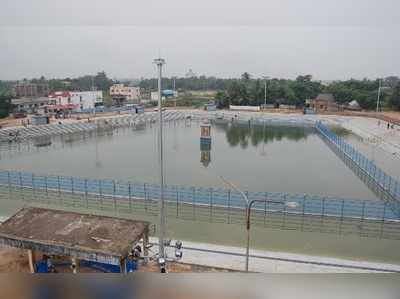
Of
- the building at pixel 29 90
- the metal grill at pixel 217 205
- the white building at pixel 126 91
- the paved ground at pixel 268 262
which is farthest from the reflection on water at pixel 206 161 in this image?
the white building at pixel 126 91

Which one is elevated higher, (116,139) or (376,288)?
(376,288)

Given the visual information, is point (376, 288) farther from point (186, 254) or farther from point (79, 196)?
point (79, 196)

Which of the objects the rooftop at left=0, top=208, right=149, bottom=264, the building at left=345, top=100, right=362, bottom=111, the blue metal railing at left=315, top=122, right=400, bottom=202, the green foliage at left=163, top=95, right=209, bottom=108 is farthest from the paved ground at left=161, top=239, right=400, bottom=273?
the green foliage at left=163, top=95, right=209, bottom=108

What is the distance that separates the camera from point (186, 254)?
3.55 metres

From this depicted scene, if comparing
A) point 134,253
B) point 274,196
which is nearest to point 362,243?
point 274,196

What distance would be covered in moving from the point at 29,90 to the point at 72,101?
5.24m

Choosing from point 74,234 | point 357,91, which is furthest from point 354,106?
point 74,234

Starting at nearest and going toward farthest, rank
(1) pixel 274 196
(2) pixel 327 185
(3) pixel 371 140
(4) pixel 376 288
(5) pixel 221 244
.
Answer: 1. (4) pixel 376 288
2. (5) pixel 221 244
3. (1) pixel 274 196
4. (2) pixel 327 185
5. (3) pixel 371 140

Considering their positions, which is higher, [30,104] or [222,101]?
[222,101]

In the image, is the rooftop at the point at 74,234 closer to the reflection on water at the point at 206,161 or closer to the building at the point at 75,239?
the building at the point at 75,239

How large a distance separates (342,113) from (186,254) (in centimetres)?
1673

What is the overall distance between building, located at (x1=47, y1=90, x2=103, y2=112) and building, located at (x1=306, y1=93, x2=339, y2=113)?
13160 mm

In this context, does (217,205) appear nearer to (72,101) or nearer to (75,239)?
(75,239)

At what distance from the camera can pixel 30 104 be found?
59.4 ft
